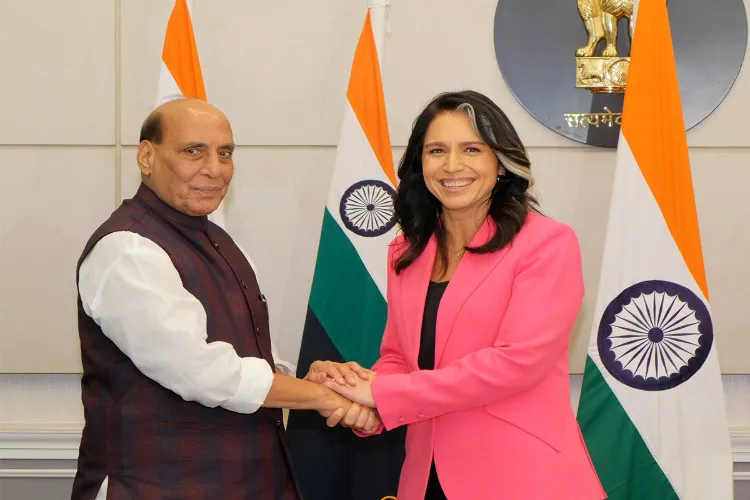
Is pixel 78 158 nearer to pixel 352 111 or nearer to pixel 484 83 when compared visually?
pixel 352 111

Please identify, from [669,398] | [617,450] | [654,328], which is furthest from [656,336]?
[617,450]

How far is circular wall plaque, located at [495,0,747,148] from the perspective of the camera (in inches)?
129

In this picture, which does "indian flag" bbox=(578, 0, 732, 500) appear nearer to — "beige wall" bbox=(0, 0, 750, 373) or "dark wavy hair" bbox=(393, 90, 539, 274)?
"beige wall" bbox=(0, 0, 750, 373)

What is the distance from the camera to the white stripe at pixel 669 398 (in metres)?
2.75

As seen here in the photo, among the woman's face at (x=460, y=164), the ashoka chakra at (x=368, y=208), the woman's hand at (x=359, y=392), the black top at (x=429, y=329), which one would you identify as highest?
the woman's face at (x=460, y=164)

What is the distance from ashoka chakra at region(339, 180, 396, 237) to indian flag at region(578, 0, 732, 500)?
2.72ft

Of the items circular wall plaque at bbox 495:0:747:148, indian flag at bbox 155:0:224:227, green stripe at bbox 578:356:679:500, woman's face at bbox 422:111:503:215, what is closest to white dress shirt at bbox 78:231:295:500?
woman's face at bbox 422:111:503:215

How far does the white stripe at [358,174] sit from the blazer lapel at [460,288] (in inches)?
46.1

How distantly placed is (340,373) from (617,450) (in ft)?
3.55

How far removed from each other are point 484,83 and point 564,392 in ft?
5.71

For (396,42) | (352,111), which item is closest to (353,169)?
(352,111)

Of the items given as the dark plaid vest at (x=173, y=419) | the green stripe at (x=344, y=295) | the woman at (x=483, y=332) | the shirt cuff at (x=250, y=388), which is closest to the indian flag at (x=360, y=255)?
the green stripe at (x=344, y=295)

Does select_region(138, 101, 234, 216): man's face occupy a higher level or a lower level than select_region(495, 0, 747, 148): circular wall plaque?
lower

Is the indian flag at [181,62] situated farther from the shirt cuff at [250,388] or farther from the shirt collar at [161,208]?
the shirt cuff at [250,388]
